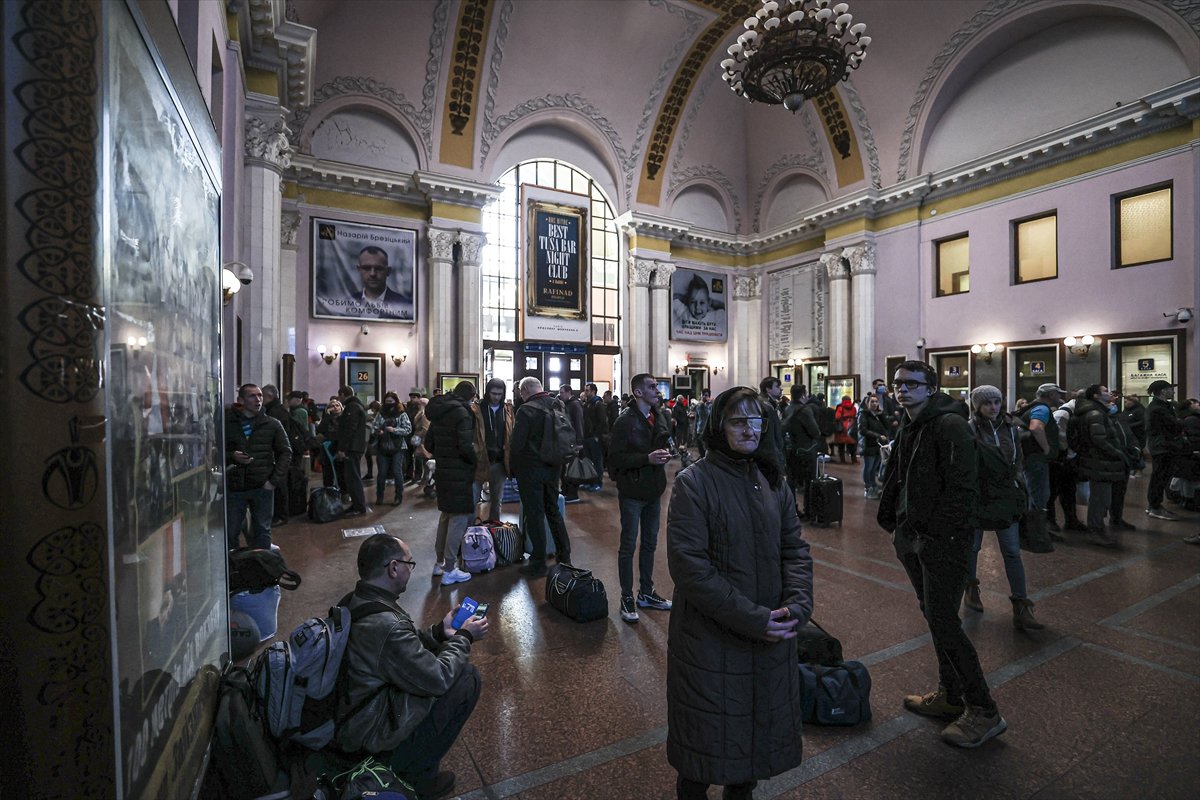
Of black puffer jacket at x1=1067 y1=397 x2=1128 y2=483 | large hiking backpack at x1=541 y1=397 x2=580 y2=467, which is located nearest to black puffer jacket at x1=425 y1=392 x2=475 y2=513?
large hiking backpack at x1=541 y1=397 x2=580 y2=467

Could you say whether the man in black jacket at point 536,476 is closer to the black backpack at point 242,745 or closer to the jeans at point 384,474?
the black backpack at point 242,745

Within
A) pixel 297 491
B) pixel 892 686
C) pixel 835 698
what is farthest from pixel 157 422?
pixel 297 491

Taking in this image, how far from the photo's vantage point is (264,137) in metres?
9.23

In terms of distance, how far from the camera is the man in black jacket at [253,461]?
15.0ft

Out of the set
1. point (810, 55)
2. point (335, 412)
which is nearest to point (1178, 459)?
point (810, 55)

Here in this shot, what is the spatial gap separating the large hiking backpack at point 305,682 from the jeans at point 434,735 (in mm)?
289

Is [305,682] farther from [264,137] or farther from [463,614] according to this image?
[264,137]

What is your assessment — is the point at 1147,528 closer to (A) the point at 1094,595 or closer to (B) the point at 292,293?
(A) the point at 1094,595

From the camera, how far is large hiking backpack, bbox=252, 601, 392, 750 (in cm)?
186

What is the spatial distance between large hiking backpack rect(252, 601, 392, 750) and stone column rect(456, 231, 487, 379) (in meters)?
15.0

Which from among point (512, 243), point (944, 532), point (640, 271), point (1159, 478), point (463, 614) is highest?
point (512, 243)

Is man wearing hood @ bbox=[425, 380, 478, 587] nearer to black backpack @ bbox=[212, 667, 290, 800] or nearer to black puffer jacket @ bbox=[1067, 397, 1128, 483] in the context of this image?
black backpack @ bbox=[212, 667, 290, 800]

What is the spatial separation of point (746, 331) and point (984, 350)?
8.91 metres

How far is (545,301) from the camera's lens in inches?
744
